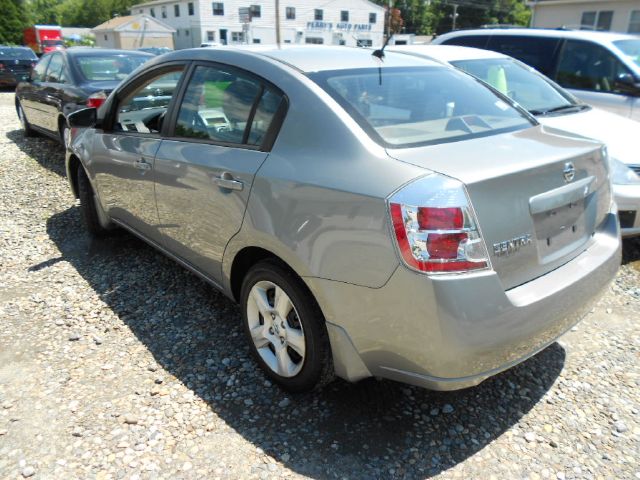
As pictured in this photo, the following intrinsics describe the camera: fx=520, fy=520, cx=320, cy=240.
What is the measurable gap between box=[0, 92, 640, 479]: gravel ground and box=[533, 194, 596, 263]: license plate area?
839mm

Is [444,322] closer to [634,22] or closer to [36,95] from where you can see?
[36,95]

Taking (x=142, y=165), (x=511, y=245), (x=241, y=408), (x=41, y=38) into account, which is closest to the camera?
(x=511, y=245)

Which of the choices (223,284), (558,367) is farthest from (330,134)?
(558,367)

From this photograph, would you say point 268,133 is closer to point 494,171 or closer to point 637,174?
point 494,171

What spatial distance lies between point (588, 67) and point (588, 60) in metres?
0.08

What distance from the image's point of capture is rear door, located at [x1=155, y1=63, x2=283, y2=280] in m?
2.65

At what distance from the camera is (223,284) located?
3020mm

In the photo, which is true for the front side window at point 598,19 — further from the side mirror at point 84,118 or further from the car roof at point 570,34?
the side mirror at point 84,118

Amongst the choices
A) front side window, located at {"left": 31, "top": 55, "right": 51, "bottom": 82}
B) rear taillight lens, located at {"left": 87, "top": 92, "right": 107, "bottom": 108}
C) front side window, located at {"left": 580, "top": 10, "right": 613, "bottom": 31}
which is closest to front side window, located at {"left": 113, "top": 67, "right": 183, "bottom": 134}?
rear taillight lens, located at {"left": 87, "top": 92, "right": 107, "bottom": 108}

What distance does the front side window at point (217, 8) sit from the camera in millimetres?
51000

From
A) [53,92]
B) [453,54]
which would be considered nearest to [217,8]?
[53,92]

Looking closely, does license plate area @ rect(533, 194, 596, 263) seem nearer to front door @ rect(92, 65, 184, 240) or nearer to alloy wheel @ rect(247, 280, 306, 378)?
alloy wheel @ rect(247, 280, 306, 378)

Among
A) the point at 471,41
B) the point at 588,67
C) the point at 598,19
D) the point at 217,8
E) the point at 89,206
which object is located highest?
the point at 217,8

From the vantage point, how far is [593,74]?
6.53 meters
